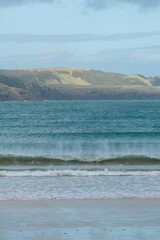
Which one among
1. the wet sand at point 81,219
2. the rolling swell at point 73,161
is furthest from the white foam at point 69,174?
the wet sand at point 81,219

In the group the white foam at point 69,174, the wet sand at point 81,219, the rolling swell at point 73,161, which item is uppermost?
the wet sand at point 81,219

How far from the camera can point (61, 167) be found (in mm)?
27422

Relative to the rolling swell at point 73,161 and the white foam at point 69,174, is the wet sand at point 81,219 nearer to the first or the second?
the white foam at point 69,174

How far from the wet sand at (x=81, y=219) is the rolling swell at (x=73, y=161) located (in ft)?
46.6

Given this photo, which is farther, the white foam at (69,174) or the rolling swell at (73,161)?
the rolling swell at (73,161)

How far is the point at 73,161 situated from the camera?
3042 cm

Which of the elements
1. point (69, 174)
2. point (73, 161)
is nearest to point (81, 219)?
point (69, 174)

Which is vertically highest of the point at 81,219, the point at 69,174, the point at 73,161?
the point at 81,219

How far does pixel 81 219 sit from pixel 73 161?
17.9m

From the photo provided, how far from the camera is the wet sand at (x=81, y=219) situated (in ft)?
35.7

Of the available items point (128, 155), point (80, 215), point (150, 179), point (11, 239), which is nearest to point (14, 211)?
point (80, 215)

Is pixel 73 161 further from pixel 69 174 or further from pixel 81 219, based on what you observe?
pixel 81 219

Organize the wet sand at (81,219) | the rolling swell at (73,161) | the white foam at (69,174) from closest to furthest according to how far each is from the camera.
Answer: the wet sand at (81,219), the white foam at (69,174), the rolling swell at (73,161)

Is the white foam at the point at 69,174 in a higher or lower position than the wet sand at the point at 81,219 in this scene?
lower
